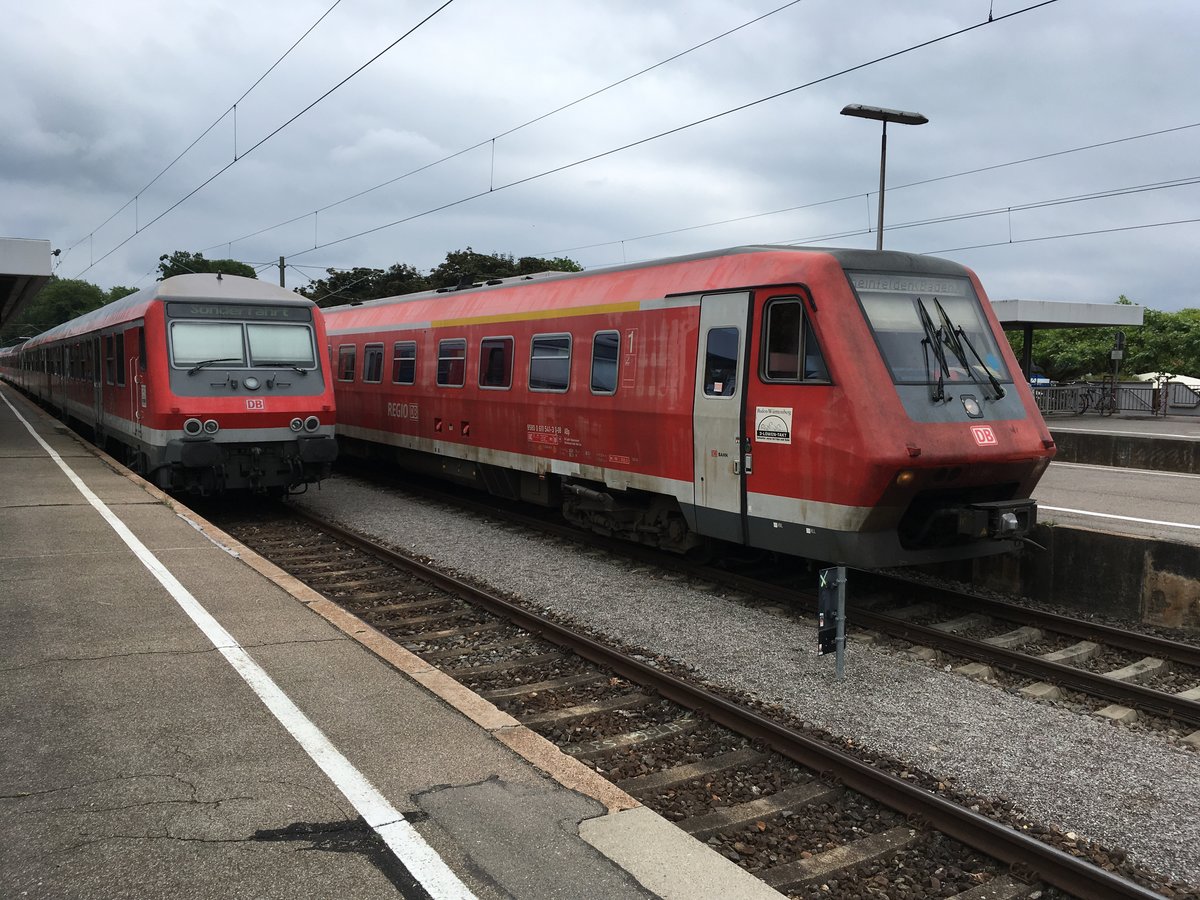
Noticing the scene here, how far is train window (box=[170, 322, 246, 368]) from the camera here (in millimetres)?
12281

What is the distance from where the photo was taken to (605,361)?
10.3 m

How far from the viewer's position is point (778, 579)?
9.69 metres

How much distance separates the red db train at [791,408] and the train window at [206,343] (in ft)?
14.2

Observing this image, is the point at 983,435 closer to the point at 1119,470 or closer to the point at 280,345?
the point at 280,345

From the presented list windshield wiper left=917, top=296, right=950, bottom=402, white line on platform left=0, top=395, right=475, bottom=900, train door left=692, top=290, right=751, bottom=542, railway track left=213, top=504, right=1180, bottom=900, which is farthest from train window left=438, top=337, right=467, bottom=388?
windshield wiper left=917, top=296, right=950, bottom=402

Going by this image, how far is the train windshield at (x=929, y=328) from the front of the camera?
7.86 meters

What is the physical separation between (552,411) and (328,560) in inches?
124

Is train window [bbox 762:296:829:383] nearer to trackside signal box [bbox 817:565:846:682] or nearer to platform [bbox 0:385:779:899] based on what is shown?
trackside signal box [bbox 817:565:846:682]

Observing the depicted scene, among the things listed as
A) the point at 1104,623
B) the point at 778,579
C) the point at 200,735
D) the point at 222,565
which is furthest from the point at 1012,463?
the point at 222,565

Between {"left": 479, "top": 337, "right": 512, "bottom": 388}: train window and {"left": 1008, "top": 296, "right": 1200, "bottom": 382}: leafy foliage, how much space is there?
62292 mm

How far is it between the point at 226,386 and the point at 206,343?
2.27ft

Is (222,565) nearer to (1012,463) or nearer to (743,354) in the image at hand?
(743,354)

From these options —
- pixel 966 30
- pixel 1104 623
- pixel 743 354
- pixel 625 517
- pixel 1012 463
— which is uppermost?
pixel 966 30

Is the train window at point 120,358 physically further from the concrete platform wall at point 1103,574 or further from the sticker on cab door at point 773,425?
the concrete platform wall at point 1103,574
